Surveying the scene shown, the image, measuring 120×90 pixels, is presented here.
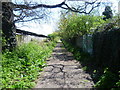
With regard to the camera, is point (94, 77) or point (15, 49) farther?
point (15, 49)

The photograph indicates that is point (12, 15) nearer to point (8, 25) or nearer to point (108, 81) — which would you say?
point (8, 25)

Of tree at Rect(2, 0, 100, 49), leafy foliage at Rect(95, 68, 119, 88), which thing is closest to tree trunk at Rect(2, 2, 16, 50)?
tree at Rect(2, 0, 100, 49)

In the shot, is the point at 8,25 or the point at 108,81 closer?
the point at 108,81

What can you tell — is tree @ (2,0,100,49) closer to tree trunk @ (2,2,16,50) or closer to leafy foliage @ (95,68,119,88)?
tree trunk @ (2,2,16,50)

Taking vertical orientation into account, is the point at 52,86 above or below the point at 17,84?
below

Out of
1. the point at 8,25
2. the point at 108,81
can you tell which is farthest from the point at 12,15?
the point at 108,81

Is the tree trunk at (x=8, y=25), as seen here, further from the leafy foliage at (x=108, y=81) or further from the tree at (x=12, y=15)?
the leafy foliage at (x=108, y=81)

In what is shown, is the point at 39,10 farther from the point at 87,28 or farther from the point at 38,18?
the point at 87,28

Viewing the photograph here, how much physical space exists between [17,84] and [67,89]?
54.4 inches

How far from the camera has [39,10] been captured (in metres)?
7.86

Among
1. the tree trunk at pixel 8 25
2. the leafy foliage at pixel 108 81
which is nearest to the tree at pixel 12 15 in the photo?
the tree trunk at pixel 8 25

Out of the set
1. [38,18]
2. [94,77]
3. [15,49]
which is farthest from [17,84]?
[38,18]

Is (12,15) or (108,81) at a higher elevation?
(12,15)

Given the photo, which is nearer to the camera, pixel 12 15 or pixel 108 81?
pixel 108 81
